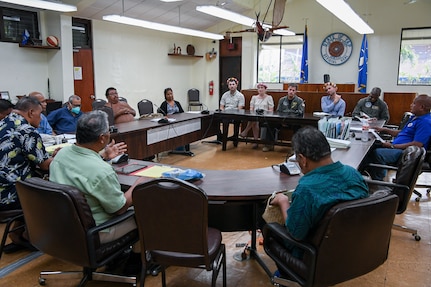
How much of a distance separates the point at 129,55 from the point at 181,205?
7.50 meters

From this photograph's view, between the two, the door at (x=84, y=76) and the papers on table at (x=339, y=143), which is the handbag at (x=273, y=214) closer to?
the papers on table at (x=339, y=143)

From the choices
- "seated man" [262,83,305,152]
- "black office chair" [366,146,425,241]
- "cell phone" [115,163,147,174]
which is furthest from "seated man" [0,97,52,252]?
"seated man" [262,83,305,152]

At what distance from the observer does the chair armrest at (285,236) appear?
1.62 m

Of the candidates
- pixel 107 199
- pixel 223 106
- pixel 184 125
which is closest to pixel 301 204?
pixel 107 199

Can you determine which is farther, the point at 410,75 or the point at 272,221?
the point at 410,75

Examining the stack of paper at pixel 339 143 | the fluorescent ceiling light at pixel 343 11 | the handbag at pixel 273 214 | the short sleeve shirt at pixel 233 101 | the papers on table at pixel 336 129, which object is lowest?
the handbag at pixel 273 214

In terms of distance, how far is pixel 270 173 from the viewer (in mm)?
2555

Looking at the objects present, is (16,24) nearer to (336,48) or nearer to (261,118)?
(261,118)

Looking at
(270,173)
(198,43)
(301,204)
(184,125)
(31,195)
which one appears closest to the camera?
(301,204)

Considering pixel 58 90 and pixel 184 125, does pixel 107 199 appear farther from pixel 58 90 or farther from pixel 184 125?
pixel 58 90

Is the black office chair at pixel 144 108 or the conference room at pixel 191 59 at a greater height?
the conference room at pixel 191 59

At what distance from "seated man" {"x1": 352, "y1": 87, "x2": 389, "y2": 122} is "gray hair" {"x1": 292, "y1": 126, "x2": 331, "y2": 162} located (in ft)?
14.6

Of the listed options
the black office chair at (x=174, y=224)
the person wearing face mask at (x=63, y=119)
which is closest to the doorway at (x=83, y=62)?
the person wearing face mask at (x=63, y=119)

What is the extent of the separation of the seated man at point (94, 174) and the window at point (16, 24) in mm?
5290
